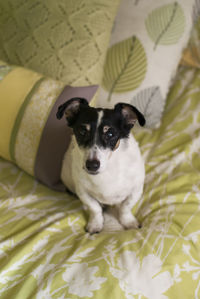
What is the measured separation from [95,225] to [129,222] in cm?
14

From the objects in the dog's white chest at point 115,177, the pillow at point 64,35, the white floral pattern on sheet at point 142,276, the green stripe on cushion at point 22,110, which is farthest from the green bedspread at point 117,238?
the pillow at point 64,35

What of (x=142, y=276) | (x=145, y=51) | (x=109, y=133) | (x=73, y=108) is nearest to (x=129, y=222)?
(x=142, y=276)

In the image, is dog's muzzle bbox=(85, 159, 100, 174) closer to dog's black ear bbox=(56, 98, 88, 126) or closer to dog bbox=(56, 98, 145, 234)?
dog bbox=(56, 98, 145, 234)

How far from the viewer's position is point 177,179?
112 cm

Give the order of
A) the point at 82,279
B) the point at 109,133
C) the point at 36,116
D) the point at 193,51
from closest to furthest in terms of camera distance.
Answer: the point at 82,279 → the point at 109,133 → the point at 36,116 → the point at 193,51

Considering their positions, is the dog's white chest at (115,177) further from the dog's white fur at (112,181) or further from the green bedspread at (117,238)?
the green bedspread at (117,238)

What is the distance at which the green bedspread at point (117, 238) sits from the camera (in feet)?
2.55

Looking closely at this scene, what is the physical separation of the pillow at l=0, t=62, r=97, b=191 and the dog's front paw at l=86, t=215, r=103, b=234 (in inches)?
10.0

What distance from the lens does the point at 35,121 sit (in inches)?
44.2

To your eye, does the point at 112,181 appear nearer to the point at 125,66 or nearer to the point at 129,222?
the point at 129,222

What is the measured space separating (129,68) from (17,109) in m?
0.56

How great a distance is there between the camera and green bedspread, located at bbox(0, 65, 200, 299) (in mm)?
776

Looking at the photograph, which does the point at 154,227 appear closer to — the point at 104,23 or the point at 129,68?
the point at 129,68

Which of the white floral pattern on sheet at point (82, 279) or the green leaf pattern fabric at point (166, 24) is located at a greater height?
the green leaf pattern fabric at point (166, 24)
